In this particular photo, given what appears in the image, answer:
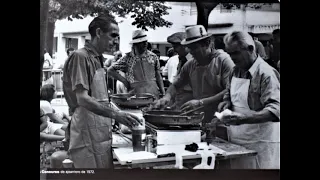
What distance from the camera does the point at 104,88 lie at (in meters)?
3.67

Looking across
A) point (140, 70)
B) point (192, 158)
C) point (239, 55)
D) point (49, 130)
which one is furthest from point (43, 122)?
point (239, 55)

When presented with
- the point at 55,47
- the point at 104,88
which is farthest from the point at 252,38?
the point at 55,47

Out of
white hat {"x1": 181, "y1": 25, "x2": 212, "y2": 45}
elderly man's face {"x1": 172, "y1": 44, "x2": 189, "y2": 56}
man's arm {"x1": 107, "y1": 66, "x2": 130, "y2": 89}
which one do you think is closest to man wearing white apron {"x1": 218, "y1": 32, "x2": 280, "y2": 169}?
white hat {"x1": 181, "y1": 25, "x2": 212, "y2": 45}

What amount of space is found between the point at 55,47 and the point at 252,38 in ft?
5.58

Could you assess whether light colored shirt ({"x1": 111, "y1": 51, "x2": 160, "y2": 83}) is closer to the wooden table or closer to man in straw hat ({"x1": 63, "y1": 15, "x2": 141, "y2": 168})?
man in straw hat ({"x1": 63, "y1": 15, "x2": 141, "y2": 168})

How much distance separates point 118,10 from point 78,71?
0.63m

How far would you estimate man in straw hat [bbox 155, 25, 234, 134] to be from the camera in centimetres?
370

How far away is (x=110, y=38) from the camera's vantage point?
12.1ft

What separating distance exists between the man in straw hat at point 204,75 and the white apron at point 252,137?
134 millimetres

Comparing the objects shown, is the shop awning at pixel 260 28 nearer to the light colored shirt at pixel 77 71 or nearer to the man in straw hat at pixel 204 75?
the man in straw hat at pixel 204 75

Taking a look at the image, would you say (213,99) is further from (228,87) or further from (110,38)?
(110,38)

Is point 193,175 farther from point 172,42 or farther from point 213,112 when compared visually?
point 172,42

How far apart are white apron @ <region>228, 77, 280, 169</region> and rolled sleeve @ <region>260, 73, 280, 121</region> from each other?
5.2 inches

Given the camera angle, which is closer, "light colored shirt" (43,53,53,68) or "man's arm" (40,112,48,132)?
"light colored shirt" (43,53,53,68)
